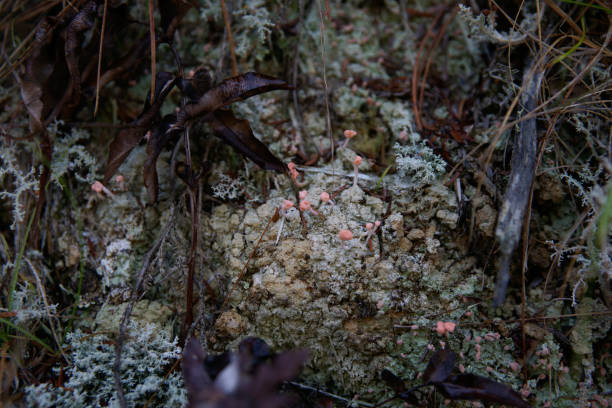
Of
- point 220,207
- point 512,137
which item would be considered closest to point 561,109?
point 512,137

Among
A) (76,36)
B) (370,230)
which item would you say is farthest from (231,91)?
(370,230)

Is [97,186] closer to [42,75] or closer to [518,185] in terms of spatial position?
[42,75]

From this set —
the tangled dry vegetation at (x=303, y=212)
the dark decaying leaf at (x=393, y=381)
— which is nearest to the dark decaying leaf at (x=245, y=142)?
the tangled dry vegetation at (x=303, y=212)

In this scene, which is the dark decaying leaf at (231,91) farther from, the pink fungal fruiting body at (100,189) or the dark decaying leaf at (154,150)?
the pink fungal fruiting body at (100,189)

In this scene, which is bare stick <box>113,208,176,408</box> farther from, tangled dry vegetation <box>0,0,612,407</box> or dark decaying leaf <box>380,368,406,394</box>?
dark decaying leaf <box>380,368,406,394</box>

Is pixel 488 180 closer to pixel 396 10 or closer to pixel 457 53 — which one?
pixel 457 53

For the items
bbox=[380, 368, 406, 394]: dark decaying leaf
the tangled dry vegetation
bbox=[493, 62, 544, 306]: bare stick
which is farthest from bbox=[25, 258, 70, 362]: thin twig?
bbox=[493, 62, 544, 306]: bare stick
